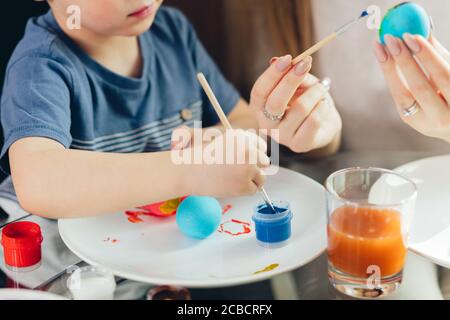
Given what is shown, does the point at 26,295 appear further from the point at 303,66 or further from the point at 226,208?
the point at 303,66

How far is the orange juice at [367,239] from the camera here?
23.4 inches

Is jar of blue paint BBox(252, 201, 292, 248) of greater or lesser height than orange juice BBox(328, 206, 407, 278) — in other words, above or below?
below

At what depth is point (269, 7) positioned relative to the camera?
3.73 ft

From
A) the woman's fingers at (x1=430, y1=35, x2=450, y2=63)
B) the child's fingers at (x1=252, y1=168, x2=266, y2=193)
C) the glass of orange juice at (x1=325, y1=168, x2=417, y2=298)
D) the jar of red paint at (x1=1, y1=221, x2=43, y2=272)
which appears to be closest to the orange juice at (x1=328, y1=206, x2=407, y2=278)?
the glass of orange juice at (x1=325, y1=168, x2=417, y2=298)

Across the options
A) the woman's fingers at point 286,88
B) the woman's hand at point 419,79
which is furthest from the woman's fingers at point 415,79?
the woman's fingers at point 286,88

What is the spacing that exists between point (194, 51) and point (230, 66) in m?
0.17

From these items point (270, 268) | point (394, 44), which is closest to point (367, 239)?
point (270, 268)

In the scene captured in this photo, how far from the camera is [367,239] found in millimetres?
596

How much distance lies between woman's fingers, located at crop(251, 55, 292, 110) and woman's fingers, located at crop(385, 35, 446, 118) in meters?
0.13

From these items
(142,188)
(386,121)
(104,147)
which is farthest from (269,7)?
(142,188)

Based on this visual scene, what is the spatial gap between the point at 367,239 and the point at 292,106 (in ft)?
0.88

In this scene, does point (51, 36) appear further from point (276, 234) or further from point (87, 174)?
point (276, 234)

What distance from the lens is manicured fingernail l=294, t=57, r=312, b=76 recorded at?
707 millimetres

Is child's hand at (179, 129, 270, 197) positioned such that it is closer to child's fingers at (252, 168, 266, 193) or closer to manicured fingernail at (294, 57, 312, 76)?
child's fingers at (252, 168, 266, 193)
